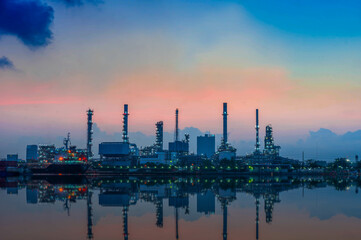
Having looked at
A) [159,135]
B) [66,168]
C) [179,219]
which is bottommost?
[66,168]

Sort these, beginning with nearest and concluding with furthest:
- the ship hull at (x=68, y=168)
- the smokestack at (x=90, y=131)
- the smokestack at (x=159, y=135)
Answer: the ship hull at (x=68, y=168) → the smokestack at (x=90, y=131) → the smokestack at (x=159, y=135)

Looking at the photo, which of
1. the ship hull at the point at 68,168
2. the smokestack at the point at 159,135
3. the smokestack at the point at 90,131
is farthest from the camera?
the smokestack at the point at 159,135

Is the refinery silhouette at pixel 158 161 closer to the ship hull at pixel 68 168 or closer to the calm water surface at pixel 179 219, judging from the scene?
the ship hull at pixel 68 168

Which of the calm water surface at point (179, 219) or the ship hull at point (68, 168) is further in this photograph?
the ship hull at point (68, 168)

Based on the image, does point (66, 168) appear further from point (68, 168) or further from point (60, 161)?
point (60, 161)

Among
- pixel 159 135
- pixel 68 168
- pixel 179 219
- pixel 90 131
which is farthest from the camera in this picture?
pixel 159 135

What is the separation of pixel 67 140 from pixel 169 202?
482ft

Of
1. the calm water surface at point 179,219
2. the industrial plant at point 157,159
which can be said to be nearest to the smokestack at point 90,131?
the industrial plant at point 157,159

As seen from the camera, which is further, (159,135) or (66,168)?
(159,135)

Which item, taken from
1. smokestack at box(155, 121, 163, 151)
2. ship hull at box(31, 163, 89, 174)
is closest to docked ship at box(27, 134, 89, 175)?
ship hull at box(31, 163, 89, 174)

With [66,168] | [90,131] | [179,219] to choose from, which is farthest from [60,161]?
[179,219]

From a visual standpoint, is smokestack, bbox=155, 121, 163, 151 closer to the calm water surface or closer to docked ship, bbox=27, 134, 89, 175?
docked ship, bbox=27, 134, 89, 175

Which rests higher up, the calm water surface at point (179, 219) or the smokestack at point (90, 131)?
the smokestack at point (90, 131)

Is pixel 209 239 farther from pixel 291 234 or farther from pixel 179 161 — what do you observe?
pixel 179 161
